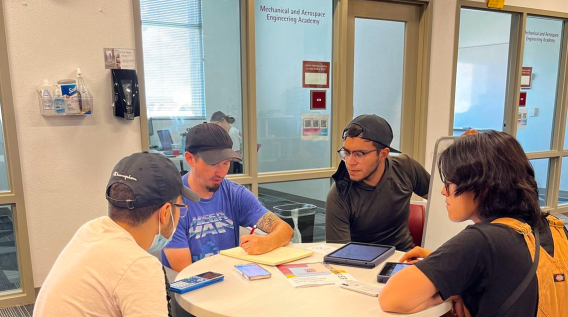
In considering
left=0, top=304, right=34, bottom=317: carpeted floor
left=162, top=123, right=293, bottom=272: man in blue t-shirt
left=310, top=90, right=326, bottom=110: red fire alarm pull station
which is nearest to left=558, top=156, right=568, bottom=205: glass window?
left=310, top=90, right=326, bottom=110: red fire alarm pull station

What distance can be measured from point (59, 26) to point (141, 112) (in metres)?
0.73

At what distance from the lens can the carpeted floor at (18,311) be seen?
259 cm

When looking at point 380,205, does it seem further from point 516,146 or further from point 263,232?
point 516,146

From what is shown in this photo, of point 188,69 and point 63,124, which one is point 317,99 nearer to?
point 188,69

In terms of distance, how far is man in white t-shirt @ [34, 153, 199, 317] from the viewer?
986 mm

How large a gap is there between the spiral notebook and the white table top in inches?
4.8

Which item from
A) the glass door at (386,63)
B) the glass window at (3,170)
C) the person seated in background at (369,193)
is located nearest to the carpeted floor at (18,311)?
the glass window at (3,170)

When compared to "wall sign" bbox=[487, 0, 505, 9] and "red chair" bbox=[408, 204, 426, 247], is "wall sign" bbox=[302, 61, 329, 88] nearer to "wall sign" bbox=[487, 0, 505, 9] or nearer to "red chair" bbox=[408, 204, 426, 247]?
"red chair" bbox=[408, 204, 426, 247]

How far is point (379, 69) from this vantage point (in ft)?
12.9

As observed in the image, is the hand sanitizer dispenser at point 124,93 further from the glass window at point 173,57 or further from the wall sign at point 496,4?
the wall sign at point 496,4

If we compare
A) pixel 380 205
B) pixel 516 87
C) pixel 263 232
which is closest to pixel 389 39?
pixel 516 87

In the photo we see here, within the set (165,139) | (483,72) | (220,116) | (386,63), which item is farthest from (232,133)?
(483,72)

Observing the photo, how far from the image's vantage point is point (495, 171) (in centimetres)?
118

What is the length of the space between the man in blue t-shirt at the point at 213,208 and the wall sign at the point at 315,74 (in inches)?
67.0
